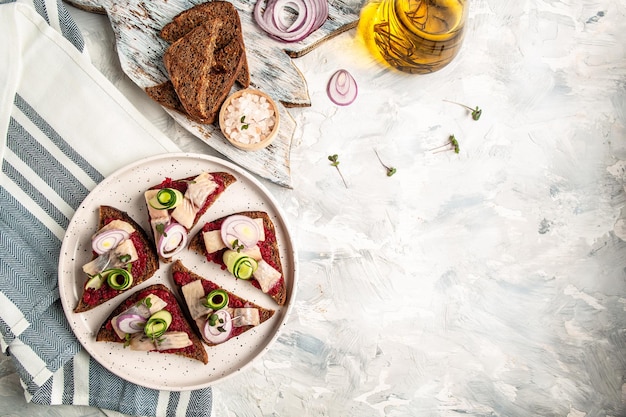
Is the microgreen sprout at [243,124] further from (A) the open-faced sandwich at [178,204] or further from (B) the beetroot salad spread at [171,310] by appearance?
(B) the beetroot salad spread at [171,310]

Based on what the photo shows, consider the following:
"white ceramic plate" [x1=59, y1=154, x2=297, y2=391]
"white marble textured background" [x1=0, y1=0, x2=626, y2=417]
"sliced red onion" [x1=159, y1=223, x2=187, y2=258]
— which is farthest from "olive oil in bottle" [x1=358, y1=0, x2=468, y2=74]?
"sliced red onion" [x1=159, y1=223, x2=187, y2=258]

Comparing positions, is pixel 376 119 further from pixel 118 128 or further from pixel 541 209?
pixel 118 128

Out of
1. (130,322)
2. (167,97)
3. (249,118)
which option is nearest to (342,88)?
(249,118)

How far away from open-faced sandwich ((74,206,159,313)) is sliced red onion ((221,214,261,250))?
1.07 ft

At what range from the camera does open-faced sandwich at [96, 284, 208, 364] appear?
2.08 meters

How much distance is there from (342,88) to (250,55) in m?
0.40

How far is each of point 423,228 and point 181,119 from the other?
3.62 feet

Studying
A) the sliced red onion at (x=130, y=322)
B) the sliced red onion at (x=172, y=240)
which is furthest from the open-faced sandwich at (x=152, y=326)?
the sliced red onion at (x=172, y=240)

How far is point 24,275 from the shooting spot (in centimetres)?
211

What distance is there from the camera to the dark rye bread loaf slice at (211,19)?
2.13 metres

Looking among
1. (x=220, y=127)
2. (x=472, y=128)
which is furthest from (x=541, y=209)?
(x=220, y=127)

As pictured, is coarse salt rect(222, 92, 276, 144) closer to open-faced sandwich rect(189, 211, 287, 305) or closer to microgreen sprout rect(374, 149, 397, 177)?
open-faced sandwich rect(189, 211, 287, 305)

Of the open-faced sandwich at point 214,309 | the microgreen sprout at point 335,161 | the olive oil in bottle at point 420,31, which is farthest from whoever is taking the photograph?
the microgreen sprout at point 335,161

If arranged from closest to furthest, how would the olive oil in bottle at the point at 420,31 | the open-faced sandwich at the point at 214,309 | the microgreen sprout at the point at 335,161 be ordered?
the olive oil in bottle at the point at 420,31 → the open-faced sandwich at the point at 214,309 → the microgreen sprout at the point at 335,161
